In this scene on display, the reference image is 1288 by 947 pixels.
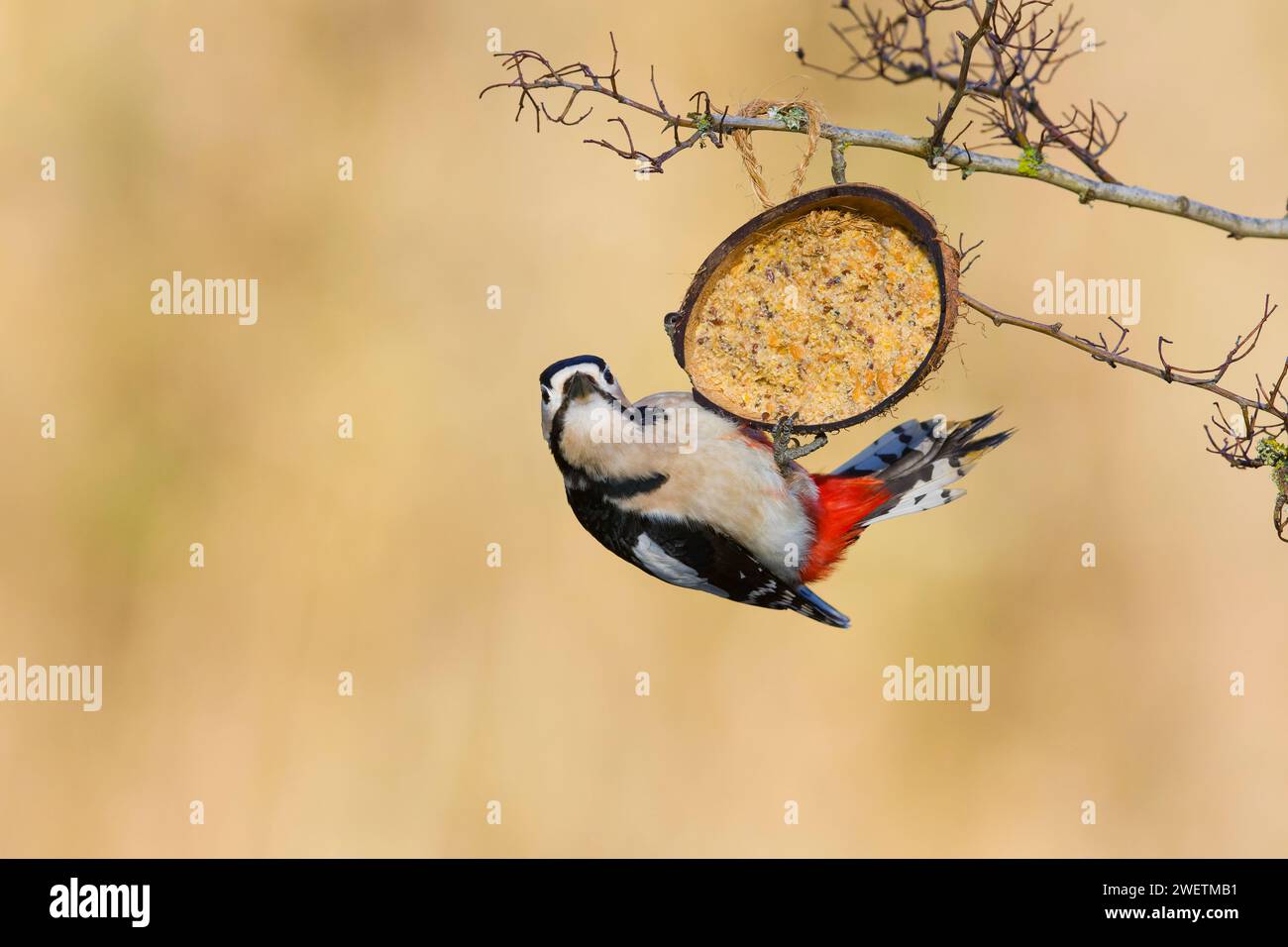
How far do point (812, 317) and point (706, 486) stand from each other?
0.62m

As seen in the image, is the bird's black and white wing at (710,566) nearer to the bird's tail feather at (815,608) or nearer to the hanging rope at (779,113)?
the bird's tail feather at (815,608)

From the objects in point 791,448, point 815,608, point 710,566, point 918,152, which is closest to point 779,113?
point 918,152

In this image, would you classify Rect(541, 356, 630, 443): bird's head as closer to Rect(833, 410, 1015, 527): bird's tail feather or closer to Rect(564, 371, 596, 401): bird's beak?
Rect(564, 371, 596, 401): bird's beak

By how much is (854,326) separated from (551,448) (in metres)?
1.00

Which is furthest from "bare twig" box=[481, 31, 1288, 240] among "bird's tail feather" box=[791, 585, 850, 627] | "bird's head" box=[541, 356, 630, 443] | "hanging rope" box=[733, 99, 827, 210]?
"bird's tail feather" box=[791, 585, 850, 627]

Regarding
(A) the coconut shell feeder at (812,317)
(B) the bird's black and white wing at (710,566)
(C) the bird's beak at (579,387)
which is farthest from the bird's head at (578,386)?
(B) the bird's black and white wing at (710,566)

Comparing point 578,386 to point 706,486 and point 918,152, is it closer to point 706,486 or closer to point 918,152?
point 706,486

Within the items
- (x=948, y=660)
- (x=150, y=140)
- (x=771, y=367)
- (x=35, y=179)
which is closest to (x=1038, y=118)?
(x=771, y=367)

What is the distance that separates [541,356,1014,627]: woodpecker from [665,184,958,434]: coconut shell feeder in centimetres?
18

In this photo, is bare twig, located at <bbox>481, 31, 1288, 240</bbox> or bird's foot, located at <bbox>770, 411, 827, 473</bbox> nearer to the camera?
bare twig, located at <bbox>481, 31, 1288, 240</bbox>

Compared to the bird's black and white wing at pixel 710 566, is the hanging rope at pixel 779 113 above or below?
above

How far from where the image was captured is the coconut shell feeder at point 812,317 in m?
3.32

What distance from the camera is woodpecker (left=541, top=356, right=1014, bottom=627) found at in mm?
3676

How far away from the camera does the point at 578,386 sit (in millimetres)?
3588
